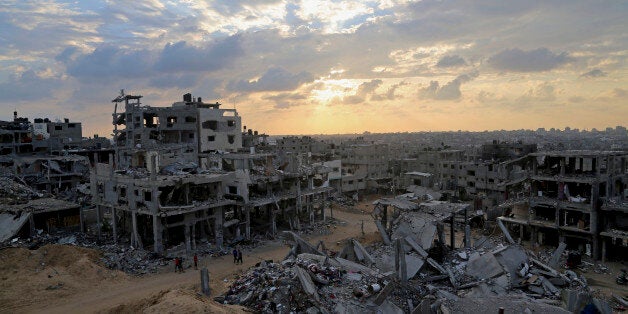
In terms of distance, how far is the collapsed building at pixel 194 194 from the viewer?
111 ft

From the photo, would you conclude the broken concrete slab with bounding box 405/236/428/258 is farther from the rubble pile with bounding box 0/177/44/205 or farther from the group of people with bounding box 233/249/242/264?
the rubble pile with bounding box 0/177/44/205

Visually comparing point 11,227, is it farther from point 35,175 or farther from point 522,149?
point 522,149

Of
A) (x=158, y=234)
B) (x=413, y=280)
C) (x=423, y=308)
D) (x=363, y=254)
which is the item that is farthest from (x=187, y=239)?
(x=423, y=308)

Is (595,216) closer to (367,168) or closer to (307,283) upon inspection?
(307,283)

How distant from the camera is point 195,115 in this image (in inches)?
2247

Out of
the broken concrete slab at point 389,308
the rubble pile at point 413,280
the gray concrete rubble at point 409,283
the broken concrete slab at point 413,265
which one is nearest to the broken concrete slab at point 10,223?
the rubble pile at point 413,280

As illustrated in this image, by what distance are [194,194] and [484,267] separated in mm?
23473

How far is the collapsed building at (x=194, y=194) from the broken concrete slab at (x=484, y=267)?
19.2 m

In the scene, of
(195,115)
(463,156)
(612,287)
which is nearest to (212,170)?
(195,115)

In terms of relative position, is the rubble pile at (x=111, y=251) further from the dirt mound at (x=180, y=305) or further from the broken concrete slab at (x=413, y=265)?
the broken concrete slab at (x=413, y=265)

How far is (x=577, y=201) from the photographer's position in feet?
113

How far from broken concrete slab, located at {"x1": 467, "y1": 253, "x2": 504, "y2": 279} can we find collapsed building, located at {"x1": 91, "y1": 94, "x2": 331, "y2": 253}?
19.2 meters

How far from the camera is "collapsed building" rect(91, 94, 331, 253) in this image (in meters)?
33.8

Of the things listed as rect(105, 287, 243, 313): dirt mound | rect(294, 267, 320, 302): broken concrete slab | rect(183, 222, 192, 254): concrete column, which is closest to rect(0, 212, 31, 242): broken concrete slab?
rect(183, 222, 192, 254): concrete column
